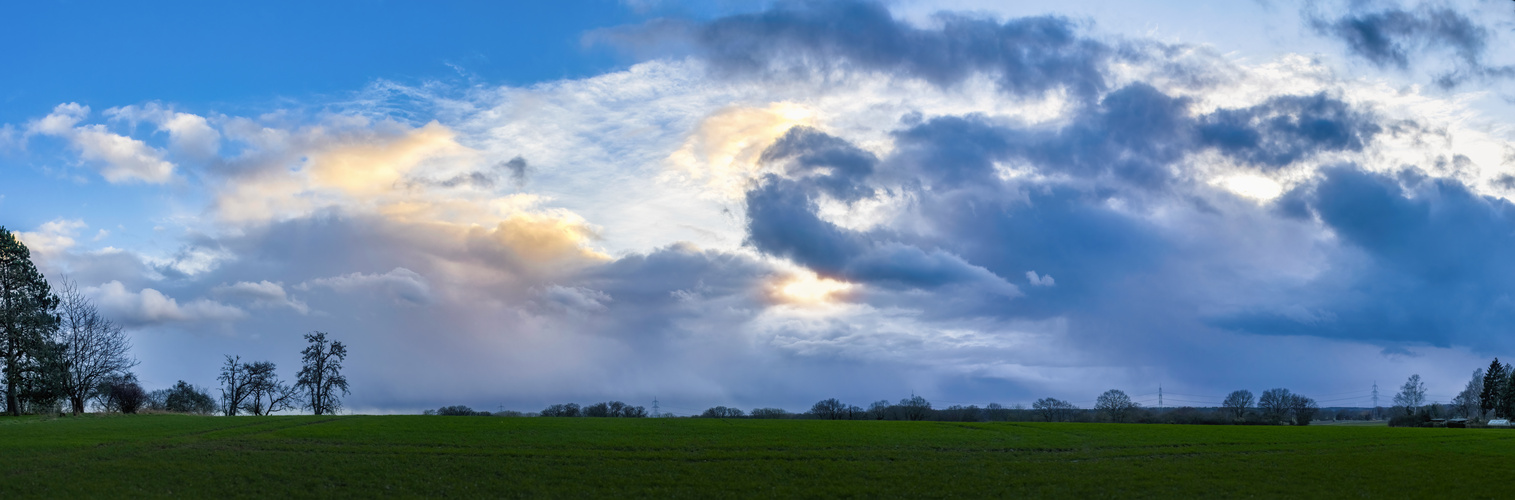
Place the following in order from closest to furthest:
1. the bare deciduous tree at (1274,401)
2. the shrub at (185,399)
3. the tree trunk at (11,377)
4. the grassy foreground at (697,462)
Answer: the grassy foreground at (697,462), the tree trunk at (11,377), the shrub at (185,399), the bare deciduous tree at (1274,401)

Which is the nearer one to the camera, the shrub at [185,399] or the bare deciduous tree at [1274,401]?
the shrub at [185,399]

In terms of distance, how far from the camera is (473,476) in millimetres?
36875

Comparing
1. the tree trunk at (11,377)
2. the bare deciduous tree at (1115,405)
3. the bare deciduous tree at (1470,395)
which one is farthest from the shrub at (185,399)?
the bare deciduous tree at (1470,395)

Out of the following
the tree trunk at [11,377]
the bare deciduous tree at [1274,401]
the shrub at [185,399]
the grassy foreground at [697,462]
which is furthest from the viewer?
the bare deciduous tree at [1274,401]

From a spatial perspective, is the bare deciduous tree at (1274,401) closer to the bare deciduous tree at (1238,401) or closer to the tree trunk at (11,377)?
the bare deciduous tree at (1238,401)

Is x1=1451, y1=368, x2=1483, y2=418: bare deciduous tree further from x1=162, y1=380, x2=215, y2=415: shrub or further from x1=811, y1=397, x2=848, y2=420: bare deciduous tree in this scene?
x1=162, y1=380, x2=215, y2=415: shrub

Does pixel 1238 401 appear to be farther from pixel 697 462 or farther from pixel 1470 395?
pixel 697 462

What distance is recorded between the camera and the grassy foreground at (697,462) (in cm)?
3378

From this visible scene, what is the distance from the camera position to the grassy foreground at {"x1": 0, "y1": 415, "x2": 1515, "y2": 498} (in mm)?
33781

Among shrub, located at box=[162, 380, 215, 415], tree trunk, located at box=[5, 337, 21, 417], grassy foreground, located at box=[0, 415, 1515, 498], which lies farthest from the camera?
shrub, located at box=[162, 380, 215, 415]

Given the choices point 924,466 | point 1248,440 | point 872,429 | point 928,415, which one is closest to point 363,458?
point 924,466

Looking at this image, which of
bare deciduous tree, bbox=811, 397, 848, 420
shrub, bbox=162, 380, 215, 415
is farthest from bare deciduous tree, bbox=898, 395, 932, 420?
shrub, bbox=162, 380, 215, 415

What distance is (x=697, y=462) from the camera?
42.3m

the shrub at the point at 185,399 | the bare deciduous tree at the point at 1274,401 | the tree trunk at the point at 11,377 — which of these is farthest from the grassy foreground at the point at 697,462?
the bare deciduous tree at the point at 1274,401
